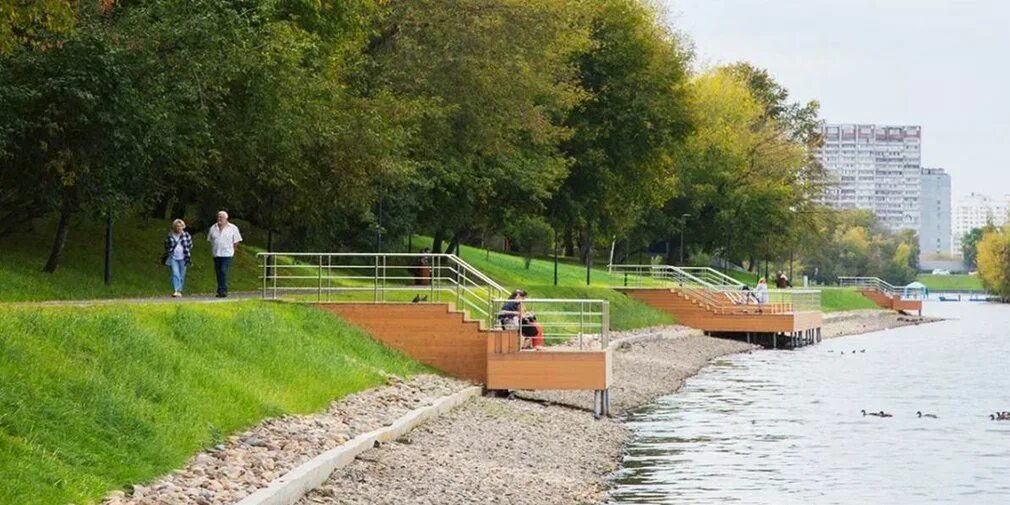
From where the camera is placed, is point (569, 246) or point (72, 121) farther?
point (569, 246)

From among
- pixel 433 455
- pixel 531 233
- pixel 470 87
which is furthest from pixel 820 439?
pixel 531 233

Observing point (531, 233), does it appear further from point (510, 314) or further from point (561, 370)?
point (561, 370)

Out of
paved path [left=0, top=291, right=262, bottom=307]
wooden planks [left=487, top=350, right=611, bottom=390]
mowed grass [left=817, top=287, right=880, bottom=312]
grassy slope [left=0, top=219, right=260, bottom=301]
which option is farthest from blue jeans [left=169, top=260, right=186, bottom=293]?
mowed grass [left=817, top=287, right=880, bottom=312]

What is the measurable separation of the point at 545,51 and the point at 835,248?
145188 mm

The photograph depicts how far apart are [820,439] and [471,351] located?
22.5ft

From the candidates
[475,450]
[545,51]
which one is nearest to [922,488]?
[475,450]

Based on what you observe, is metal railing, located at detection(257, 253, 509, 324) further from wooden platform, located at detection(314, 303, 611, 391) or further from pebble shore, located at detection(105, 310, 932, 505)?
pebble shore, located at detection(105, 310, 932, 505)

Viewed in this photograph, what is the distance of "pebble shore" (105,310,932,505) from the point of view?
17328 millimetres

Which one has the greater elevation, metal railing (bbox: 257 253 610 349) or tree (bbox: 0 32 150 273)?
tree (bbox: 0 32 150 273)

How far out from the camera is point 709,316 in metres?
69.8

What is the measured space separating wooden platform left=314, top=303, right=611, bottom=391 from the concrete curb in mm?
3414

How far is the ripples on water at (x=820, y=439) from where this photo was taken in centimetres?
2419

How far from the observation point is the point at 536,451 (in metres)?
25.2

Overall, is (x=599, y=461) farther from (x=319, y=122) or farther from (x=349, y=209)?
(x=349, y=209)
